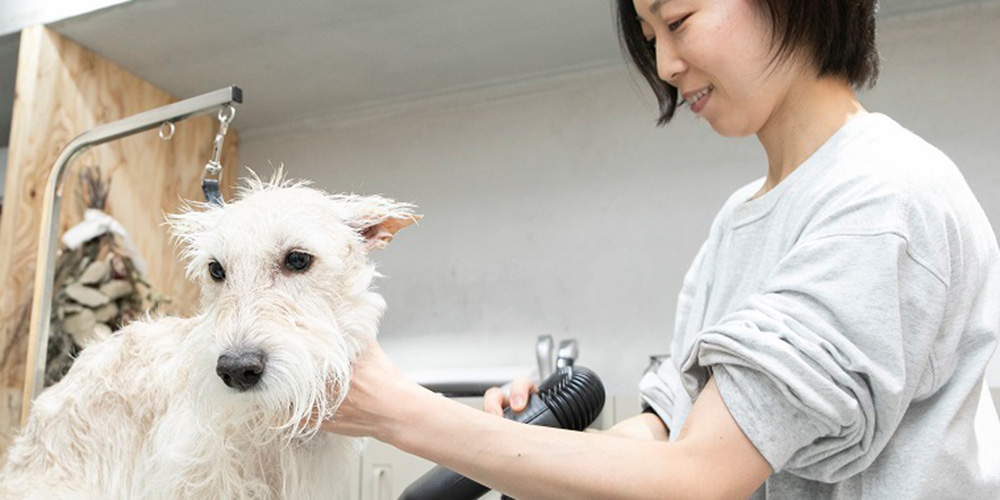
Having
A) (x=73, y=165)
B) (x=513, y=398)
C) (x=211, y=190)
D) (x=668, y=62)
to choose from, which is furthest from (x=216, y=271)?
(x=73, y=165)

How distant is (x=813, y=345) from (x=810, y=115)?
12.4 inches

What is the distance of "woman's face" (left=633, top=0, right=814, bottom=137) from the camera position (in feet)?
2.78

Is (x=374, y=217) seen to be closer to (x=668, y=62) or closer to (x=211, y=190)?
(x=211, y=190)

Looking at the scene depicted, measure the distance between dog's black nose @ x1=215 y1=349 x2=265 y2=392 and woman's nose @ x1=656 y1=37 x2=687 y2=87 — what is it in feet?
1.63

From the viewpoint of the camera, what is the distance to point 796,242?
0.80 m

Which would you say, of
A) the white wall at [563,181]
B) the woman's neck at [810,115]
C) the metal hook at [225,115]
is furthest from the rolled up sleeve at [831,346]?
the white wall at [563,181]

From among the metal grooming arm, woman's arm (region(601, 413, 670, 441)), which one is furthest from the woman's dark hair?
the metal grooming arm

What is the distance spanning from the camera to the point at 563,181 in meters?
2.90

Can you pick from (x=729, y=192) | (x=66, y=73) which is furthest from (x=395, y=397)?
(x=66, y=73)

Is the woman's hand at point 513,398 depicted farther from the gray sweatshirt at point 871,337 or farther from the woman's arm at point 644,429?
the gray sweatshirt at point 871,337

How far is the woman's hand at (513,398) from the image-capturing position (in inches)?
38.3

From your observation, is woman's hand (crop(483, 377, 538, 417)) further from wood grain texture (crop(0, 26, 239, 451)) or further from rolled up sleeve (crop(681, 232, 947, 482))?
wood grain texture (crop(0, 26, 239, 451))

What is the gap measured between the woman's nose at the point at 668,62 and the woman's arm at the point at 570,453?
1.12ft

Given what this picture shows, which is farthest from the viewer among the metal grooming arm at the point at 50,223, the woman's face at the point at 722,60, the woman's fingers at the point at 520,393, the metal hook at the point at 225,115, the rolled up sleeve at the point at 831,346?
the metal grooming arm at the point at 50,223
